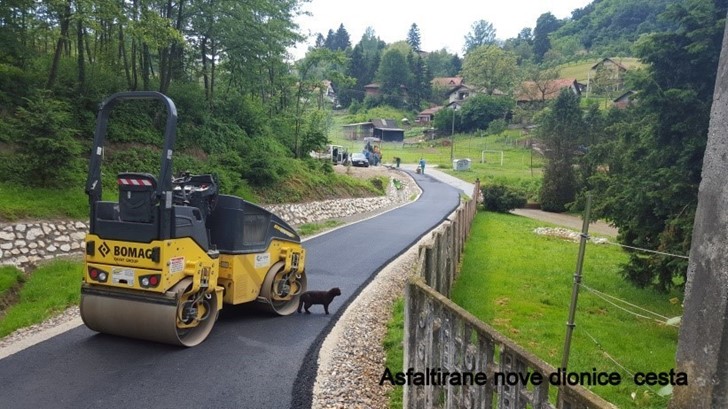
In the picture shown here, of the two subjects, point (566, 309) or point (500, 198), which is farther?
point (500, 198)

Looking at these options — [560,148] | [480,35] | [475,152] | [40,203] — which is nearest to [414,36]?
[480,35]

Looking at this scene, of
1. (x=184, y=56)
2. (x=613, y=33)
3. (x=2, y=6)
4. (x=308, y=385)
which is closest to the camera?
(x=308, y=385)

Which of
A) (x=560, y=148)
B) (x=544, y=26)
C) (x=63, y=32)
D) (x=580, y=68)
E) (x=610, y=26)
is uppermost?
(x=544, y=26)

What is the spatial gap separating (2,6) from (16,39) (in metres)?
1.63

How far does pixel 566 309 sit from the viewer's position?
36.5 feet

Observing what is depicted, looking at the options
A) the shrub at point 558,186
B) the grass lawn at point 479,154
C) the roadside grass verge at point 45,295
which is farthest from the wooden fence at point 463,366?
the grass lawn at point 479,154

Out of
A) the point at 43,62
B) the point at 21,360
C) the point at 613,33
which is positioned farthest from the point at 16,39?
the point at 613,33

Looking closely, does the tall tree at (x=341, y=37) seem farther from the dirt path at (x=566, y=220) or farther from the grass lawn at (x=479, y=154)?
the dirt path at (x=566, y=220)

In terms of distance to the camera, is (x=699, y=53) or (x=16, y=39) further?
(x=16, y=39)

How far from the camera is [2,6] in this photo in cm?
1584

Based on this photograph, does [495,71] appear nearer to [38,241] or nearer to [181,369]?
[38,241]

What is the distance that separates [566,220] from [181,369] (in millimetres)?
29623

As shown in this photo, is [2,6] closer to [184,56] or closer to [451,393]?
[184,56]

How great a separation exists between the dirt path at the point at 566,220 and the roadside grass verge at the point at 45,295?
23.9m
